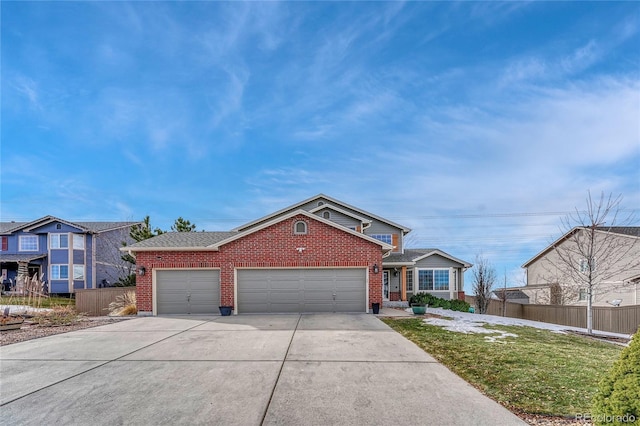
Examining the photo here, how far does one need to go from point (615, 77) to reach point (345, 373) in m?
15.8

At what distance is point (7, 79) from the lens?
12883 millimetres

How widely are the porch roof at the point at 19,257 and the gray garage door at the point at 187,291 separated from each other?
20943mm

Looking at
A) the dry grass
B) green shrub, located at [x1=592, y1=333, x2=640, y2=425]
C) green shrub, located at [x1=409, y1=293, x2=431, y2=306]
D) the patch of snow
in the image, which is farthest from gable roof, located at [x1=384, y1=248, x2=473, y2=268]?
green shrub, located at [x1=592, y1=333, x2=640, y2=425]

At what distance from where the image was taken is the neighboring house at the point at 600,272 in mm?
21237

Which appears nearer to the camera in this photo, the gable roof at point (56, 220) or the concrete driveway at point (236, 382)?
the concrete driveway at point (236, 382)

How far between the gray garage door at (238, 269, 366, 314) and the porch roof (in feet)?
79.3

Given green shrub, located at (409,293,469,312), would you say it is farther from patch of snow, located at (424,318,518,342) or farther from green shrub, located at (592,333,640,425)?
green shrub, located at (592,333,640,425)

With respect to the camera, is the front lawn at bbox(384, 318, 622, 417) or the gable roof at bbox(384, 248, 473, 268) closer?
the front lawn at bbox(384, 318, 622, 417)

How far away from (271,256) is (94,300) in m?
9.94

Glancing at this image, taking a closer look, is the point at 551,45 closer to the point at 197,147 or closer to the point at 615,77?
the point at 615,77

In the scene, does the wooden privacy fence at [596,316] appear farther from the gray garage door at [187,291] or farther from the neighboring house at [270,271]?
the gray garage door at [187,291]

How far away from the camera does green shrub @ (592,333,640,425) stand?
10.2 feet

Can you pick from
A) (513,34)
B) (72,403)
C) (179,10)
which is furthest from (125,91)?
(513,34)

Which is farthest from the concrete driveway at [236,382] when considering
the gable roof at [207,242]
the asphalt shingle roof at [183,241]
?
the asphalt shingle roof at [183,241]
